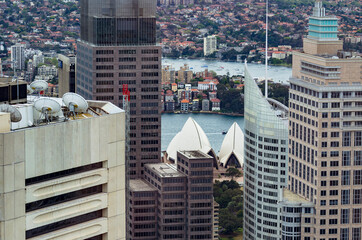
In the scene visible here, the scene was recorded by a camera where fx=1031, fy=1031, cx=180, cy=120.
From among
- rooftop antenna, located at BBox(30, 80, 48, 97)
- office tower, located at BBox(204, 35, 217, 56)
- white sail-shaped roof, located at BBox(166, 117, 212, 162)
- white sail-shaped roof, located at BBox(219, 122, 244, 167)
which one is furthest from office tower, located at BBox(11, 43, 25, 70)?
rooftop antenna, located at BBox(30, 80, 48, 97)

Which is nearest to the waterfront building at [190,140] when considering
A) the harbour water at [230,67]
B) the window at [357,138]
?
the window at [357,138]

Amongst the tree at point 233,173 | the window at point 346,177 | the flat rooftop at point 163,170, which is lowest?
the tree at point 233,173

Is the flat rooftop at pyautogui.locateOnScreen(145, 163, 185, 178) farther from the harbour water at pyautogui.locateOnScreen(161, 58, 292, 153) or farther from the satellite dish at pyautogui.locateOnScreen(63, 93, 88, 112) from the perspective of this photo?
the harbour water at pyautogui.locateOnScreen(161, 58, 292, 153)

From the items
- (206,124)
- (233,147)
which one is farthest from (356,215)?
(206,124)

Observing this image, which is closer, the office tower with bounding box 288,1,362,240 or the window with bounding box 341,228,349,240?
the office tower with bounding box 288,1,362,240

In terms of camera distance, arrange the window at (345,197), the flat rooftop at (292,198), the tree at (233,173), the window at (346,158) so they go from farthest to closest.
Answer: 1. the tree at (233,173)
2. the flat rooftop at (292,198)
3. the window at (345,197)
4. the window at (346,158)

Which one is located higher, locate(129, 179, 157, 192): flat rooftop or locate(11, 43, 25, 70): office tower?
locate(11, 43, 25, 70): office tower

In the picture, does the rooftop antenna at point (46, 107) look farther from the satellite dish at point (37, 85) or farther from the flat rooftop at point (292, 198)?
the flat rooftop at point (292, 198)
